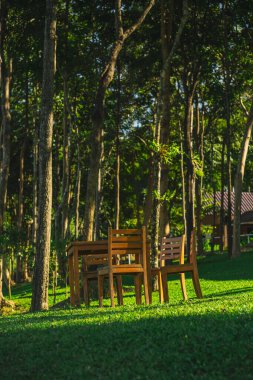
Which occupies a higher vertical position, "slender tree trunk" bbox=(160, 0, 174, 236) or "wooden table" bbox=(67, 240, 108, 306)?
"slender tree trunk" bbox=(160, 0, 174, 236)

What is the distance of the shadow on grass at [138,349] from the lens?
7.54m

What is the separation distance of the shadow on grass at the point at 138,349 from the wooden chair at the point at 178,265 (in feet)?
17.4

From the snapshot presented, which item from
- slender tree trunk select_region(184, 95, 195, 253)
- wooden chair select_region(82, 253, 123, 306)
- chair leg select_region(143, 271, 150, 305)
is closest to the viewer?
A: chair leg select_region(143, 271, 150, 305)

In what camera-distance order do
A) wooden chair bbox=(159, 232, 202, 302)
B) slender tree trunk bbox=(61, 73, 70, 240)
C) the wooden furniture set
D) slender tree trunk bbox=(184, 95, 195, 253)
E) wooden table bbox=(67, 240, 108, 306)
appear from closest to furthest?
the wooden furniture set → wooden chair bbox=(159, 232, 202, 302) → wooden table bbox=(67, 240, 108, 306) → slender tree trunk bbox=(61, 73, 70, 240) → slender tree trunk bbox=(184, 95, 195, 253)

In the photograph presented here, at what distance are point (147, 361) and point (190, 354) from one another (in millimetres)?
429

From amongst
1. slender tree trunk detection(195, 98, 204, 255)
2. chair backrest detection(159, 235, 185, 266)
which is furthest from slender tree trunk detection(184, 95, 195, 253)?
chair backrest detection(159, 235, 185, 266)

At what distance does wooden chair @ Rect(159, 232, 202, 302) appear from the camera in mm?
15266

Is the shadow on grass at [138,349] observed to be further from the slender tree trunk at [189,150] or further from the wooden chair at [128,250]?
the slender tree trunk at [189,150]

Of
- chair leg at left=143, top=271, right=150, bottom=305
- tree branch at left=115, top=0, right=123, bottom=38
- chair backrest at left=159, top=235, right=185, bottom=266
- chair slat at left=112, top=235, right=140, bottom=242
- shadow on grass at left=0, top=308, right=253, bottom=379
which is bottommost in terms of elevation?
shadow on grass at left=0, top=308, right=253, bottom=379

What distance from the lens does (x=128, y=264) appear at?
47.5ft

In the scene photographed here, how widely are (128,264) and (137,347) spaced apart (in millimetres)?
6148

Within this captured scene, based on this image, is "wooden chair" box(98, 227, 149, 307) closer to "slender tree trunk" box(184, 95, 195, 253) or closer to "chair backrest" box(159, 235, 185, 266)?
"chair backrest" box(159, 235, 185, 266)

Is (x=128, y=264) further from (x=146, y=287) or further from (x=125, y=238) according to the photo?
(x=146, y=287)

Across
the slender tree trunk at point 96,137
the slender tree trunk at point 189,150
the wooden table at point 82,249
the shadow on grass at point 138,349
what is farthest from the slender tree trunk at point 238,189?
the shadow on grass at point 138,349
